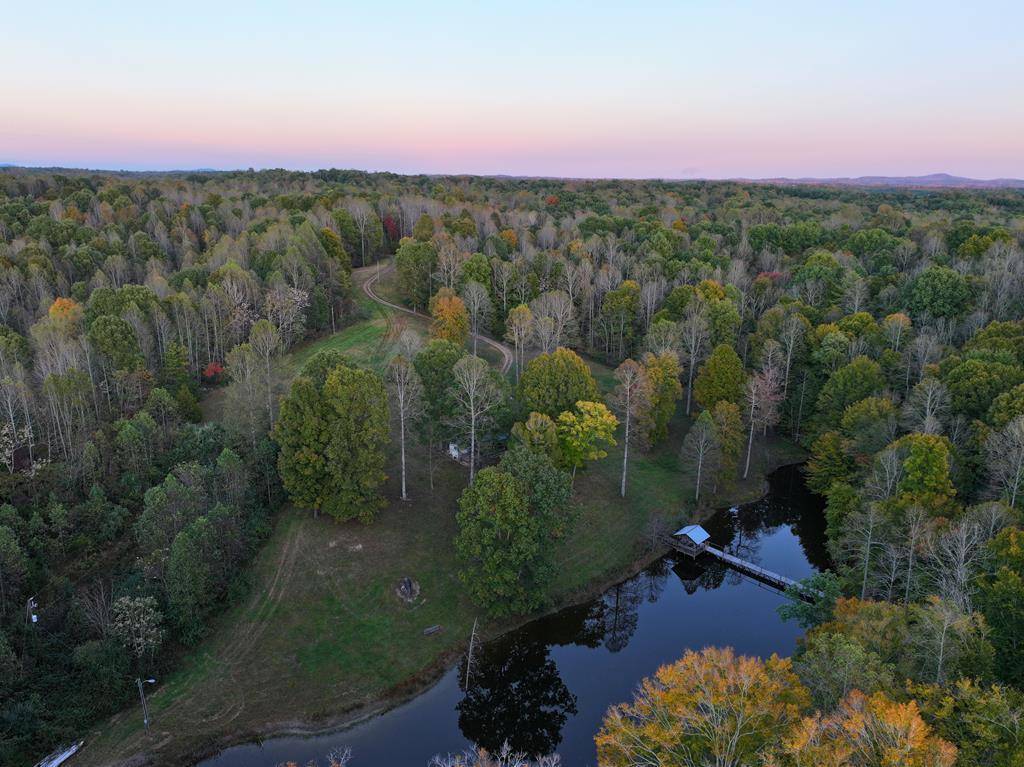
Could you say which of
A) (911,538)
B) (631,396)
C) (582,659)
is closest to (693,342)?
(631,396)

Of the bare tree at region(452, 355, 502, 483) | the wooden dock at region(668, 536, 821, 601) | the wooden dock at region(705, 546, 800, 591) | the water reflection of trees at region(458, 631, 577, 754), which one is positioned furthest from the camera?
the bare tree at region(452, 355, 502, 483)

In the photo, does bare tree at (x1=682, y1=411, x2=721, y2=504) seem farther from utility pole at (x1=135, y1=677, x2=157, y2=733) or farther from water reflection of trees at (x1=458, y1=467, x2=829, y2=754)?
utility pole at (x1=135, y1=677, x2=157, y2=733)

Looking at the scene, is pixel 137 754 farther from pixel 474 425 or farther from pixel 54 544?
pixel 474 425

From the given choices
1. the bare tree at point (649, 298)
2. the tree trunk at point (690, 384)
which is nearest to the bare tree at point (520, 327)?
the bare tree at point (649, 298)

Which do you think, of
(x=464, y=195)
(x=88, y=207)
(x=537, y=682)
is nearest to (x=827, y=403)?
(x=537, y=682)

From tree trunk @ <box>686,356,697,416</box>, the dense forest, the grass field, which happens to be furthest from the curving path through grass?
the grass field

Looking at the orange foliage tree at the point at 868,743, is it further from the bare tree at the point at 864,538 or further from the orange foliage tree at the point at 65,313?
the orange foliage tree at the point at 65,313

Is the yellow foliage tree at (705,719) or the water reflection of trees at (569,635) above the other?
the yellow foliage tree at (705,719)
